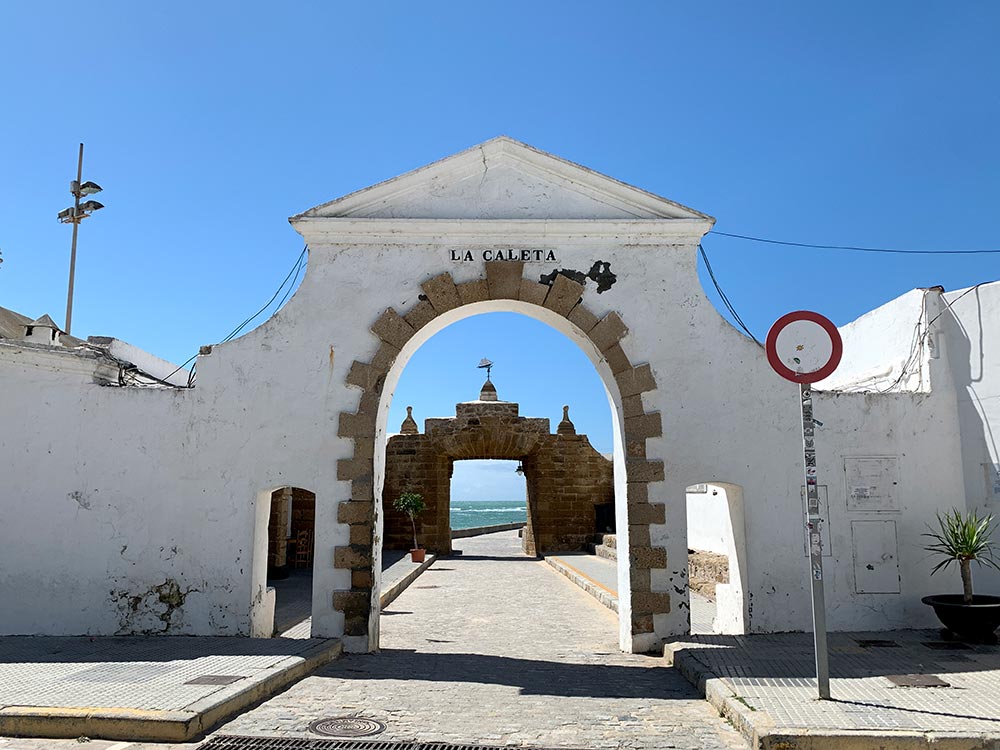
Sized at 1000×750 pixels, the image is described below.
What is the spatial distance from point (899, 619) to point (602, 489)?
1428 cm

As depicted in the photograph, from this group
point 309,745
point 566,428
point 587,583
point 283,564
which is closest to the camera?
point 309,745

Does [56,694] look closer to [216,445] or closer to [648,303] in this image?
[216,445]

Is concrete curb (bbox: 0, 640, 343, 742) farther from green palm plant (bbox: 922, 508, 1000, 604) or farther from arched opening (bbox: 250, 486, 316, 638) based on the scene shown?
green palm plant (bbox: 922, 508, 1000, 604)

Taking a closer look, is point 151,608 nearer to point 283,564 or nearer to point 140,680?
point 140,680

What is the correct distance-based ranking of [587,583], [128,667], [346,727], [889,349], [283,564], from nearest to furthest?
[346,727] → [128,667] → [889,349] → [587,583] → [283,564]

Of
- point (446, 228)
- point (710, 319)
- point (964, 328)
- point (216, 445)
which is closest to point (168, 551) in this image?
point (216, 445)

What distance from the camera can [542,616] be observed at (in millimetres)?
11648

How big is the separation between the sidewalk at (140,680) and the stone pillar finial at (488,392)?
15.9 m

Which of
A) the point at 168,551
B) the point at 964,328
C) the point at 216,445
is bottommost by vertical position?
the point at 168,551

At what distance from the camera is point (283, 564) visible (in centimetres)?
1684

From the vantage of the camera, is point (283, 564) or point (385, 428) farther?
point (283, 564)

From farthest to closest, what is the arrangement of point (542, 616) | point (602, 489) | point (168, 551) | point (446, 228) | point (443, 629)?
point (602, 489)
point (542, 616)
point (443, 629)
point (446, 228)
point (168, 551)

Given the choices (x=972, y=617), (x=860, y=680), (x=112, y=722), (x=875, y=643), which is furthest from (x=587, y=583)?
(x=112, y=722)

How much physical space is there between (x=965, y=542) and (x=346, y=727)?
6.20 metres
